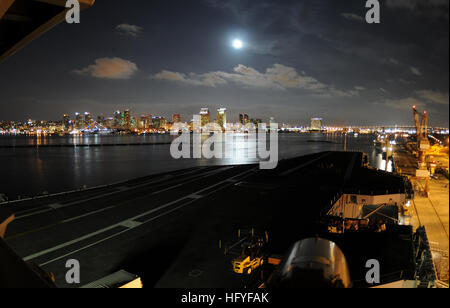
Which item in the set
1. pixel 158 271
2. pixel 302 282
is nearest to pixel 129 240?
pixel 158 271

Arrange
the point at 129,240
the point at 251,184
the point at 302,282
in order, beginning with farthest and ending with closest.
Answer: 1. the point at 251,184
2. the point at 129,240
3. the point at 302,282

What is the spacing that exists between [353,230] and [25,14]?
16.1 meters

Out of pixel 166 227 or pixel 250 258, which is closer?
pixel 250 258

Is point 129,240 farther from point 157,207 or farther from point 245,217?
point 245,217

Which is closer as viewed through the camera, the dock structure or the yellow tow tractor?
the yellow tow tractor

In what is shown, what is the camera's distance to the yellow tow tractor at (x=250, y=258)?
9392 millimetres

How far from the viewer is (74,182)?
42.6 m

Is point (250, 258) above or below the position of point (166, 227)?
above

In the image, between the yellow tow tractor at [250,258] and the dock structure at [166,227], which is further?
the dock structure at [166,227]

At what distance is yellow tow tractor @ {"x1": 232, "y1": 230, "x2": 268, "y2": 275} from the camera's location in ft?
30.8

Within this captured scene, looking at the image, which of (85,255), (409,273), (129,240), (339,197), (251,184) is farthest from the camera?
(251,184)

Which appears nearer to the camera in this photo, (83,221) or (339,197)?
(83,221)

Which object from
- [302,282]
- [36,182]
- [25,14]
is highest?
[25,14]

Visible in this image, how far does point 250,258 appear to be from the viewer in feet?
32.2
